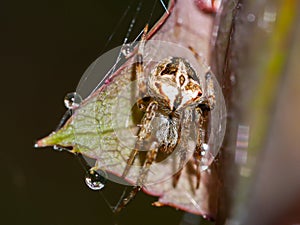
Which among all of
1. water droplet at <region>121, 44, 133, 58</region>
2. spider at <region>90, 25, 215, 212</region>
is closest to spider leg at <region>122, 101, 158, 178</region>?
spider at <region>90, 25, 215, 212</region>

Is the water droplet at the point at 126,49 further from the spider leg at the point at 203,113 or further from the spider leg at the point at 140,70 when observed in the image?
the spider leg at the point at 203,113

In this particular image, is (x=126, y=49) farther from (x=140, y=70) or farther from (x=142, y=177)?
(x=142, y=177)

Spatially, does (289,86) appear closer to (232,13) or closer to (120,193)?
(232,13)

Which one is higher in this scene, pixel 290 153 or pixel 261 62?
pixel 261 62

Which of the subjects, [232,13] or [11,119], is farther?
[11,119]

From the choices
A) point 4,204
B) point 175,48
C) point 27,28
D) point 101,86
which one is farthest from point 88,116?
point 27,28

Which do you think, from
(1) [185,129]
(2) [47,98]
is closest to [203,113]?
(1) [185,129]

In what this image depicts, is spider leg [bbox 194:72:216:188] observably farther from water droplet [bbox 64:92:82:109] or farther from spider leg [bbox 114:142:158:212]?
water droplet [bbox 64:92:82:109]
